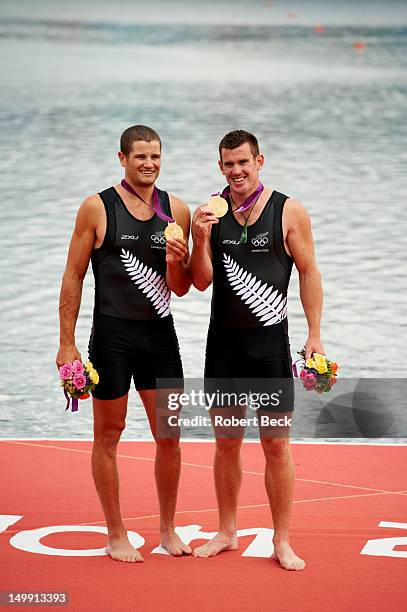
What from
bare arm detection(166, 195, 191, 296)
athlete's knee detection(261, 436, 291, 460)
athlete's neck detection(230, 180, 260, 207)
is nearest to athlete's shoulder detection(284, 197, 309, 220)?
athlete's neck detection(230, 180, 260, 207)

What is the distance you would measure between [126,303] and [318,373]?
93 cm

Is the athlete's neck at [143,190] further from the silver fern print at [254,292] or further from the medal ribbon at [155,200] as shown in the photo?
the silver fern print at [254,292]

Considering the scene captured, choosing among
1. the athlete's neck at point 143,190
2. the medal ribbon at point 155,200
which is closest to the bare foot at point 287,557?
the medal ribbon at point 155,200

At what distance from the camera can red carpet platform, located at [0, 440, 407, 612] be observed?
5.43 m

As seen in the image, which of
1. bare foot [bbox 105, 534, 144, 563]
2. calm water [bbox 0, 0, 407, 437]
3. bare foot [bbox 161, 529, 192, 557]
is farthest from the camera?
calm water [bbox 0, 0, 407, 437]

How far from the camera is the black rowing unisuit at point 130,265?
19.4 ft

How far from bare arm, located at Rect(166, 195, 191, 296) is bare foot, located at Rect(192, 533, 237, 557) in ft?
3.77

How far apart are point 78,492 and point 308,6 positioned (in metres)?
40.2

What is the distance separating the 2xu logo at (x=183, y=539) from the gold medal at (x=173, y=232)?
1.47 m

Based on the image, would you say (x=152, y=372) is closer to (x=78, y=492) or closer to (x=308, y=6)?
(x=78, y=492)

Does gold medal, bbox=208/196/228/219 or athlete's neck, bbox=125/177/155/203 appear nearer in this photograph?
gold medal, bbox=208/196/228/219

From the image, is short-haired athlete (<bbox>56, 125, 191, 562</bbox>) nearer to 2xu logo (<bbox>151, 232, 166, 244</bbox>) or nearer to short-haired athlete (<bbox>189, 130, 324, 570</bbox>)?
2xu logo (<bbox>151, 232, 166, 244</bbox>)

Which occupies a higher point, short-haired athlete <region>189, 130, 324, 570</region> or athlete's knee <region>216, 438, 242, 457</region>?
short-haired athlete <region>189, 130, 324, 570</region>

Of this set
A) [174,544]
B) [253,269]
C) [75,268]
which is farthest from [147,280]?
[174,544]
